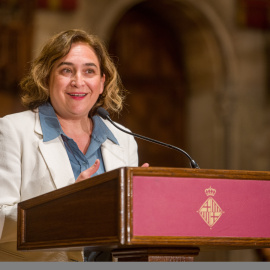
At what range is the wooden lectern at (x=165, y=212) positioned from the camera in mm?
1953

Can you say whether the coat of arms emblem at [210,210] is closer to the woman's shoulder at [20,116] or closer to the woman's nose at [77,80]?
the woman's nose at [77,80]

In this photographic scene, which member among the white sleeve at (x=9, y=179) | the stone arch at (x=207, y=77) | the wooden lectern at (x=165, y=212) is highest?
the stone arch at (x=207, y=77)

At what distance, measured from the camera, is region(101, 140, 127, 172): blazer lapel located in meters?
3.11

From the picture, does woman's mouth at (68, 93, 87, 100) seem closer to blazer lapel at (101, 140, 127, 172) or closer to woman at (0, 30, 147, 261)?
woman at (0, 30, 147, 261)

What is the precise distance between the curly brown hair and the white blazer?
0.78ft

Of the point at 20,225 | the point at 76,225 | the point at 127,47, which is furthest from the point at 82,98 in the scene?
the point at 127,47

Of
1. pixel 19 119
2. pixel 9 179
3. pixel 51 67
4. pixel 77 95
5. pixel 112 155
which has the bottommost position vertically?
pixel 9 179

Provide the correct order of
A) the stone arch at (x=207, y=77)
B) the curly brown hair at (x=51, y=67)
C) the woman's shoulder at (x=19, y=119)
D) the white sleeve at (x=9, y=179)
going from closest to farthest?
the white sleeve at (x=9, y=179) → the woman's shoulder at (x=19, y=119) → the curly brown hair at (x=51, y=67) → the stone arch at (x=207, y=77)

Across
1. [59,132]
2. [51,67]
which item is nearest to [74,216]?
[59,132]

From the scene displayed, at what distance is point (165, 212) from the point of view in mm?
1986

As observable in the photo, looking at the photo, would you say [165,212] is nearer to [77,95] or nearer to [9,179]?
[9,179]

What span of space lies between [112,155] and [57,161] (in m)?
0.36

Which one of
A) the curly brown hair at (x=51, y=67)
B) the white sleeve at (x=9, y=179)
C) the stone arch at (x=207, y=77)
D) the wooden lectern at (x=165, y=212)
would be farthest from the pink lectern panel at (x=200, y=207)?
the stone arch at (x=207, y=77)

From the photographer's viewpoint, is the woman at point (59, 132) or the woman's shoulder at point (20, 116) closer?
the woman at point (59, 132)
